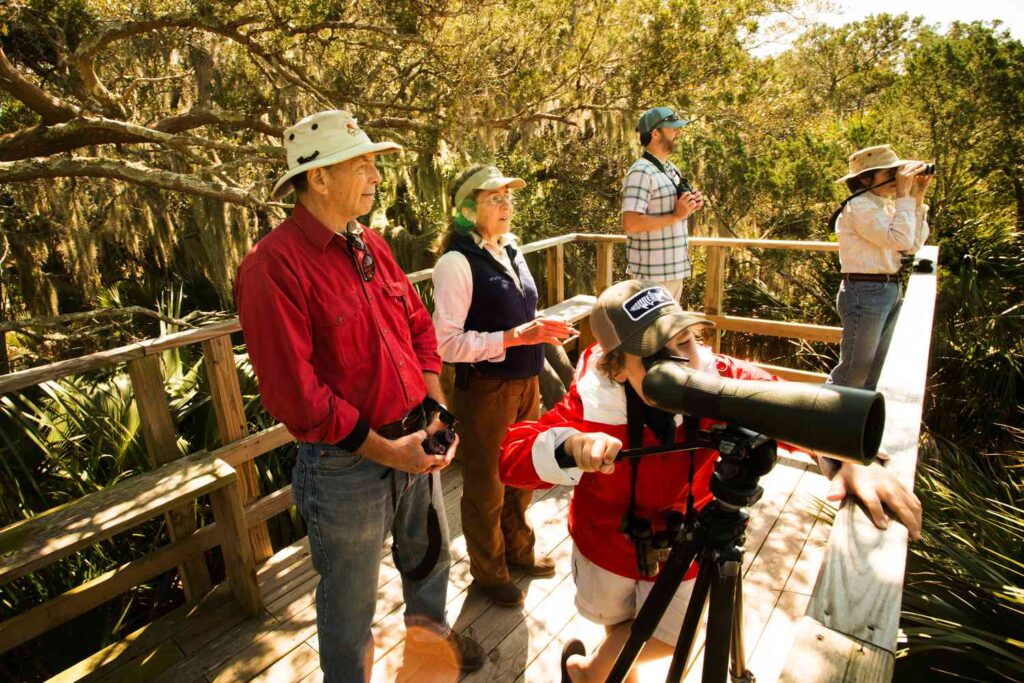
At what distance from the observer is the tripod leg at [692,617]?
41.6 inches

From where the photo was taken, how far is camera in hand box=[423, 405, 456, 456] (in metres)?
1.78

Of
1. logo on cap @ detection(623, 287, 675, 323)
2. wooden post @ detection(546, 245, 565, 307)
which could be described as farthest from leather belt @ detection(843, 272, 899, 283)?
logo on cap @ detection(623, 287, 675, 323)

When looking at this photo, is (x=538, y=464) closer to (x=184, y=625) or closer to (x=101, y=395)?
(x=184, y=625)

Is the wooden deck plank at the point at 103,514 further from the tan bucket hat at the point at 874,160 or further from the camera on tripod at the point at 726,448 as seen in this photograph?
the tan bucket hat at the point at 874,160

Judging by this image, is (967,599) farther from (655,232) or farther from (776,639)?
(655,232)

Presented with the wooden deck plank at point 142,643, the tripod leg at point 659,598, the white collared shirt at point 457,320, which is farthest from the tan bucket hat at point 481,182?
the wooden deck plank at point 142,643

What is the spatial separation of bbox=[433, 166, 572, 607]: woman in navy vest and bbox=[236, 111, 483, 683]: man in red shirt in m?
0.35

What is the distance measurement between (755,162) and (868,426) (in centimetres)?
1013

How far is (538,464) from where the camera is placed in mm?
1383

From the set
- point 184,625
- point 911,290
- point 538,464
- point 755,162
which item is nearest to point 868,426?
point 538,464

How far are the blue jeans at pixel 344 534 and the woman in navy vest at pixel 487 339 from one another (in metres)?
0.57

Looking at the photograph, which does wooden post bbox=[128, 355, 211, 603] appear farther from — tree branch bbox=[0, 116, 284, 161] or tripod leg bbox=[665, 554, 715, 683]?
tree branch bbox=[0, 116, 284, 161]

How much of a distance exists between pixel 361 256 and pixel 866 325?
119 inches

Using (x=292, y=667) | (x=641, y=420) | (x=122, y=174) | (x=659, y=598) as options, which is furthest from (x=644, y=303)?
(x=122, y=174)
